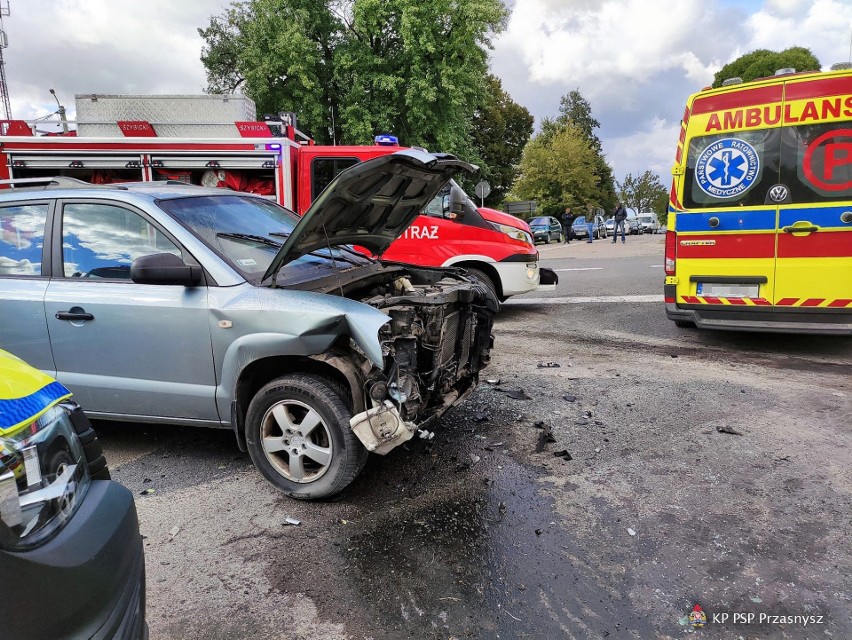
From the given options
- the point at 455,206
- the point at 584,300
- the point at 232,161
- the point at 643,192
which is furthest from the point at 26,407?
the point at 643,192

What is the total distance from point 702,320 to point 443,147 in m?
17.2

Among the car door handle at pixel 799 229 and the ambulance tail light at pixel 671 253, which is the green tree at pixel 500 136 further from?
the car door handle at pixel 799 229

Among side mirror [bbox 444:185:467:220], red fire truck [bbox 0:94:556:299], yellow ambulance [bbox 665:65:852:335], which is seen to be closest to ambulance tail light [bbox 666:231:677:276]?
yellow ambulance [bbox 665:65:852:335]

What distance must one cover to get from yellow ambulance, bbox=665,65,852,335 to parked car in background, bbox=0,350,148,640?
5.86 m

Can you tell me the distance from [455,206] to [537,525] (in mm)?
5522

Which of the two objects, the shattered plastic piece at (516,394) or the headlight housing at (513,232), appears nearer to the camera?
the shattered plastic piece at (516,394)

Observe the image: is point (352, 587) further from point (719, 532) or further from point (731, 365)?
point (731, 365)

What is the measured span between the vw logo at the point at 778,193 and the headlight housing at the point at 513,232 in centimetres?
324

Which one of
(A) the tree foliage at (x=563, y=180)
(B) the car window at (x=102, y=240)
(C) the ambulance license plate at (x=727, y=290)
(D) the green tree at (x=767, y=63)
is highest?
(D) the green tree at (x=767, y=63)

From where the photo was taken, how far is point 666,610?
2316 millimetres

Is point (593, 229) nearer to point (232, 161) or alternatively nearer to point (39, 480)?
point (232, 161)

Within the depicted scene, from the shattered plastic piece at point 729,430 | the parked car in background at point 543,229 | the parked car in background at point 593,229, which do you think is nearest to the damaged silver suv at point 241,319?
the shattered plastic piece at point 729,430

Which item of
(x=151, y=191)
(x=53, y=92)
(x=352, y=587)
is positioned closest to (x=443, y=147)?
(x=53, y=92)

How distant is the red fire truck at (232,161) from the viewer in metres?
7.78
